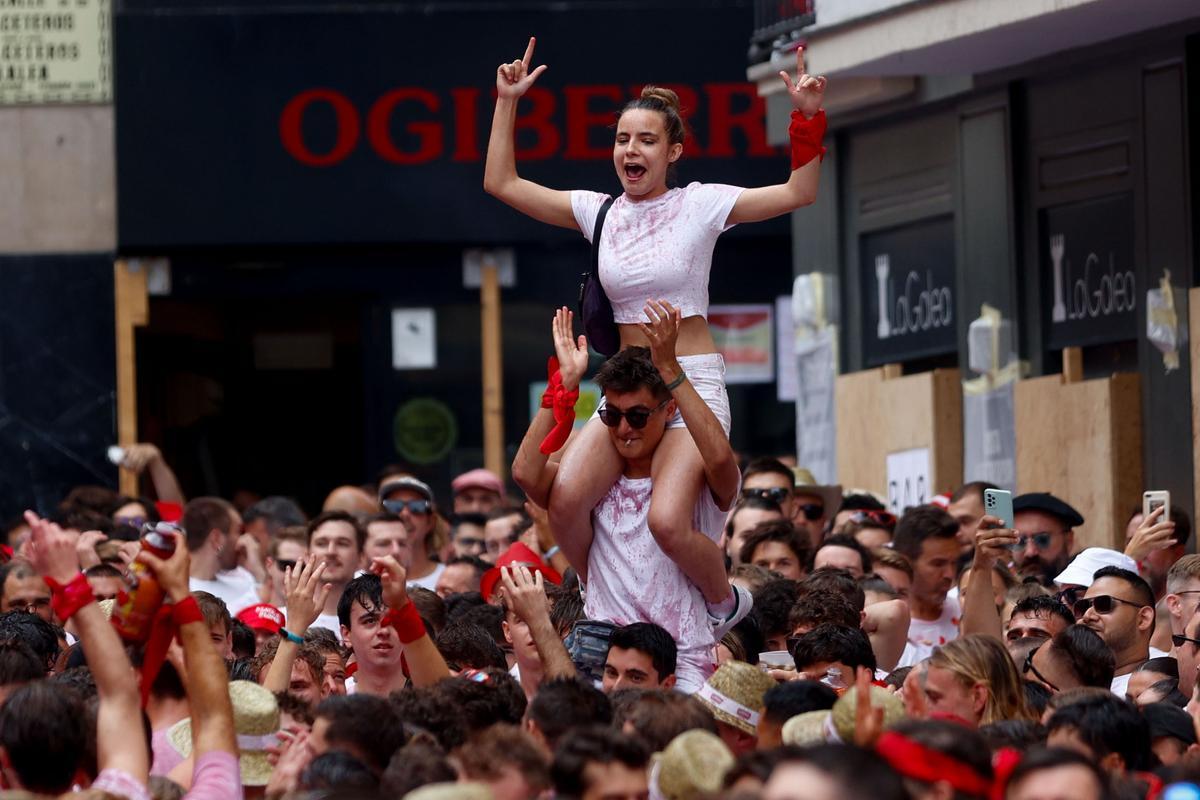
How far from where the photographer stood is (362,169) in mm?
19812

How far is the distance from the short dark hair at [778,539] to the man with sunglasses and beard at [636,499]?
2.37 m

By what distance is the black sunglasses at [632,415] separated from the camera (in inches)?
340

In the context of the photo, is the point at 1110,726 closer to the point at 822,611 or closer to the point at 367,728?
the point at 367,728

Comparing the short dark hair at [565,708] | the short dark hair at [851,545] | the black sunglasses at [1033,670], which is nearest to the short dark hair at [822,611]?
the black sunglasses at [1033,670]

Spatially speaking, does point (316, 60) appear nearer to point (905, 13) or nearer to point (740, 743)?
point (905, 13)

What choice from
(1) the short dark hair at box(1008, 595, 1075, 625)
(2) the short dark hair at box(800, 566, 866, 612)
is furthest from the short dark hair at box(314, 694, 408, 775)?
(1) the short dark hair at box(1008, 595, 1075, 625)

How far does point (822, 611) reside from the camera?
30.4 feet

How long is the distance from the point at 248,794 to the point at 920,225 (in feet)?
32.4

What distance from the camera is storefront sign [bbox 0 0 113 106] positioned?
19688 mm

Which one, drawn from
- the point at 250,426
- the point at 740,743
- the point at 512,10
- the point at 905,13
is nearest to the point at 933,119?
the point at 905,13

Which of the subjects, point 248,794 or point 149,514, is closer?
point 248,794

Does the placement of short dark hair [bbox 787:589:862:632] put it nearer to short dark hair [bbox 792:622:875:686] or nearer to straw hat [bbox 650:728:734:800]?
short dark hair [bbox 792:622:875:686]

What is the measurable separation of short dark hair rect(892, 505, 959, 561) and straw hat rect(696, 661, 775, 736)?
3.64 metres

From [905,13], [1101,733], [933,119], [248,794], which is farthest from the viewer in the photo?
[933,119]
